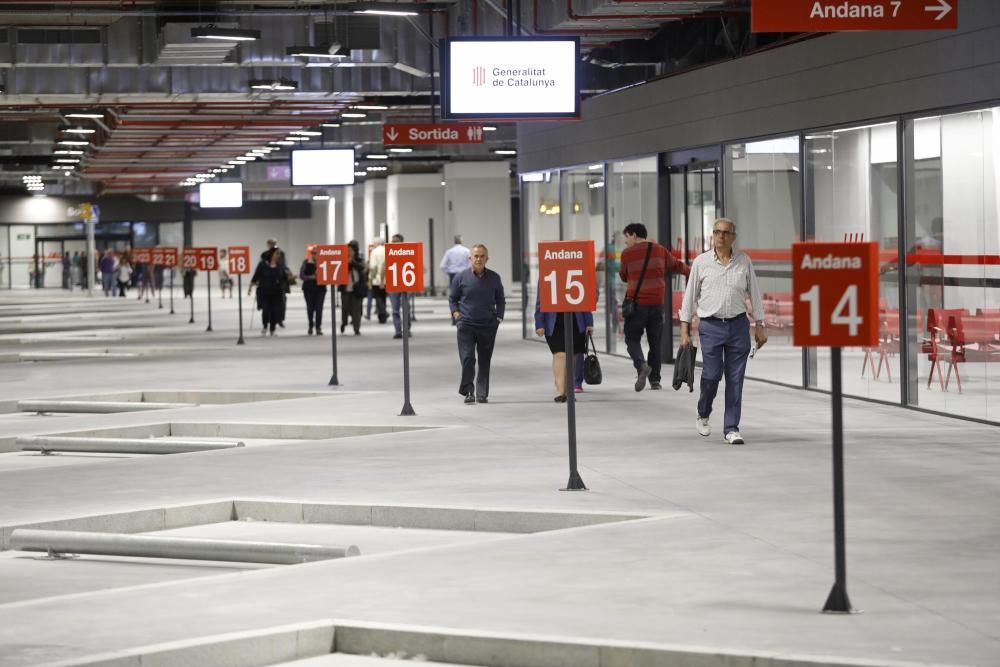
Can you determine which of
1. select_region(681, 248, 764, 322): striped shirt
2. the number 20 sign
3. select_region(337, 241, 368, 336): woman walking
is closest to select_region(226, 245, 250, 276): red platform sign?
select_region(337, 241, 368, 336): woman walking

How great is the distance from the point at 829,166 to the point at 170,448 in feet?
23.3

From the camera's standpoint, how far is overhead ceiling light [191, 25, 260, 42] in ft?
63.3

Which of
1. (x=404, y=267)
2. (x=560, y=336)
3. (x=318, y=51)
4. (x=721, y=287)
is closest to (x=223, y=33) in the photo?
(x=318, y=51)

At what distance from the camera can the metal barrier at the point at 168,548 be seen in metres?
8.39

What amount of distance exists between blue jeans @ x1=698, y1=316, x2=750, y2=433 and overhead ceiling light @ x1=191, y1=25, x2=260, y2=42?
30.1ft

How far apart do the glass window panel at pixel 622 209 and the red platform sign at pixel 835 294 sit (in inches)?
547

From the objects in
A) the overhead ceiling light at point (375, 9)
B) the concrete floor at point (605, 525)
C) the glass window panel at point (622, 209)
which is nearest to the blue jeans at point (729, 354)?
the concrete floor at point (605, 525)

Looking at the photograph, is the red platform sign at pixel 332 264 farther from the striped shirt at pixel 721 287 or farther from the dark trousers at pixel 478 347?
the striped shirt at pixel 721 287

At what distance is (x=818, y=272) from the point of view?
6.38 metres

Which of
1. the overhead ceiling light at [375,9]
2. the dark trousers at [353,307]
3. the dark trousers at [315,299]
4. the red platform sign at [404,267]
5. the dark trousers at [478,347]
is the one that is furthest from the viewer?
the dark trousers at [315,299]

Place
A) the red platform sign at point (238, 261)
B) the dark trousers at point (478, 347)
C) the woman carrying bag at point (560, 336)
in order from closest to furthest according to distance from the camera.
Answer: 1. the woman carrying bag at point (560, 336)
2. the dark trousers at point (478, 347)
3. the red platform sign at point (238, 261)

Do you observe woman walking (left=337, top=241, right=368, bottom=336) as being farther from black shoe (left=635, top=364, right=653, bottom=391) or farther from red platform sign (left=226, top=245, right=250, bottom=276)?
black shoe (left=635, top=364, right=653, bottom=391)

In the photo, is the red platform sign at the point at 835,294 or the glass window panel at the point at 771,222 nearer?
the red platform sign at the point at 835,294

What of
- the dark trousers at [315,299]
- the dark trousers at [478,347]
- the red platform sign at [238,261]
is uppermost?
the red platform sign at [238,261]
